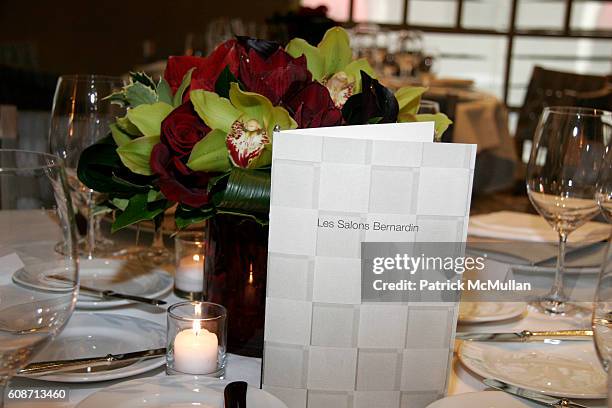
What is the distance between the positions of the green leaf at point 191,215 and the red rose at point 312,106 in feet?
0.42

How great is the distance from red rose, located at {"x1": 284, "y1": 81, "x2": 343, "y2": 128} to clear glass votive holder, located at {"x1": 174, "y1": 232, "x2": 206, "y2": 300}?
0.96 ft

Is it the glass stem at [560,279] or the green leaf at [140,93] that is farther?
the glass stem at [560,279]

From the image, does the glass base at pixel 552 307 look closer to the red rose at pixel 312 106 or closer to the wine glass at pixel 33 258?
the red rose at pixel 312 106

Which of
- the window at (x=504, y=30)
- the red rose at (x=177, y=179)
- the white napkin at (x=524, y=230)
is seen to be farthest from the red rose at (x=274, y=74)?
the window at (x=504, y=30)

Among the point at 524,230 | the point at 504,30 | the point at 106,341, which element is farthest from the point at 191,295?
the point at 504,30

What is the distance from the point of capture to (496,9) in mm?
7328

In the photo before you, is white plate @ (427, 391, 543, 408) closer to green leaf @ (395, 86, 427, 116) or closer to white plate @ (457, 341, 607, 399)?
white plate @ (457, 341, 607, 399)

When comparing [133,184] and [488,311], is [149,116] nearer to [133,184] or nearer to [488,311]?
[133,184]

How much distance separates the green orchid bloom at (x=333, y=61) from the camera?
2.89 feet

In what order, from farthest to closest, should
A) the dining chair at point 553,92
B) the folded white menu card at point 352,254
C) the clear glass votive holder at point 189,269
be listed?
the dining chair at point 553,92, the clear glass votive holder at point 189,269, the folded white menu card at point 352,254

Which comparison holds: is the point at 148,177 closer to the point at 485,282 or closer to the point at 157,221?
the point at 157,221

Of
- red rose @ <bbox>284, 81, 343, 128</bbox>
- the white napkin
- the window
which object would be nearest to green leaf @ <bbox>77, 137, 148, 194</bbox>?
red rose @ <bbox>284, 81, 343, 128</bbox>

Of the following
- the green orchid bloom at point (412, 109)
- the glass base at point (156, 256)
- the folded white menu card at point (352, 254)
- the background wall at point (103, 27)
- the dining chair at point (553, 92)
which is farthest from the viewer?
the background wall at point (103, 27)

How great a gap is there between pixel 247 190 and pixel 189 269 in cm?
30
